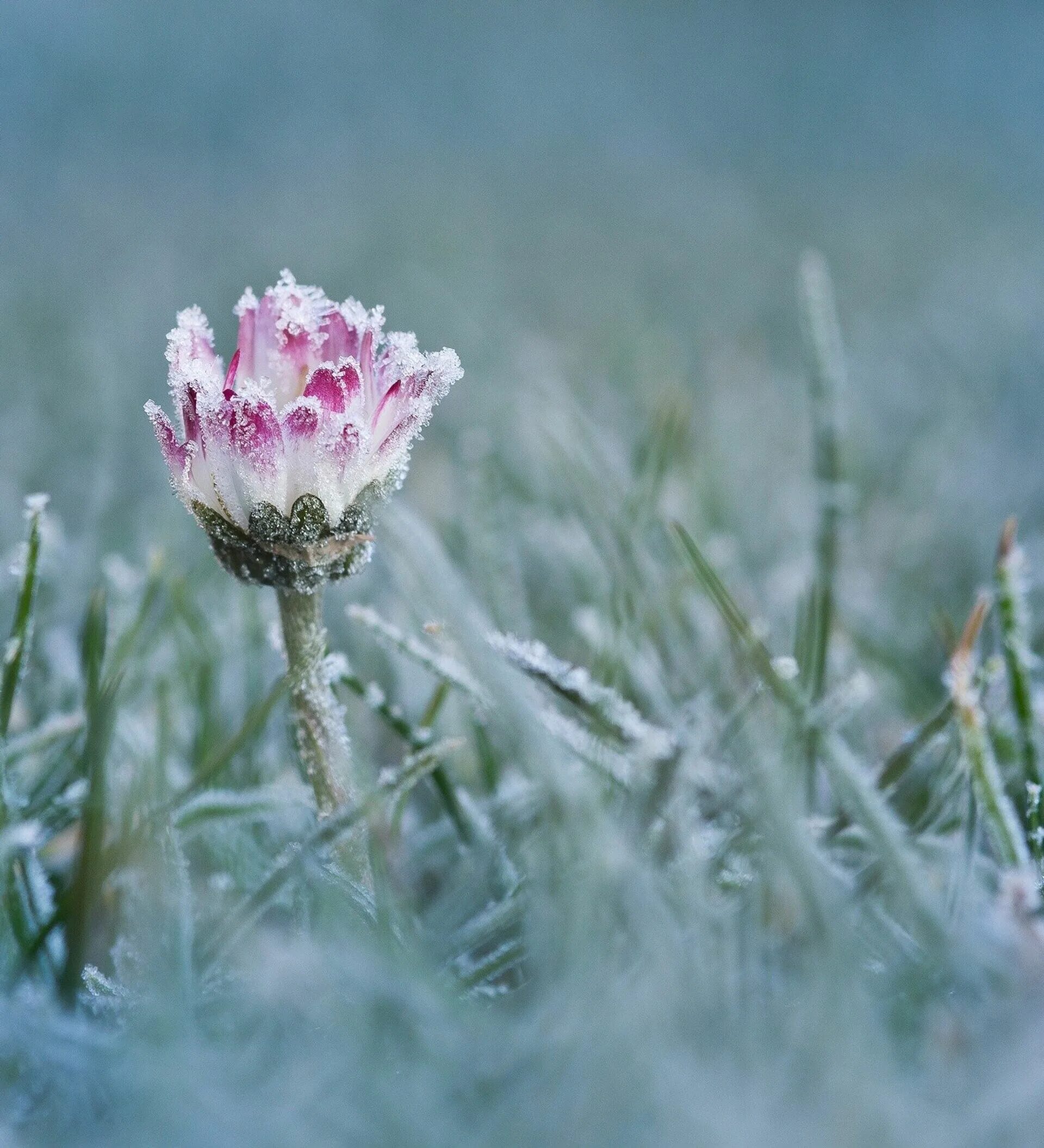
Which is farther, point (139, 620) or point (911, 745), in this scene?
point (139, 620)

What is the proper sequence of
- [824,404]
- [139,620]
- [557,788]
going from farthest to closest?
[824,404], [139,620], [557,788]

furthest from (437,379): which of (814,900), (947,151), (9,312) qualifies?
(947,151)

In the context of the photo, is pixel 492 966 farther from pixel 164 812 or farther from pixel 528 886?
pixel 164 812

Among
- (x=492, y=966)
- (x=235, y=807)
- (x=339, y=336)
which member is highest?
(x=339, y=336)

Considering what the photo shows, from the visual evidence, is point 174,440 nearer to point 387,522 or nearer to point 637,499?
point 387,522

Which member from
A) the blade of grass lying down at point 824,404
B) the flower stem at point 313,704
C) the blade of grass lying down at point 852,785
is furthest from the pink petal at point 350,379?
the blade of grass lying down at point 824,404

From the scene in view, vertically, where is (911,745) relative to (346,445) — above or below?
below

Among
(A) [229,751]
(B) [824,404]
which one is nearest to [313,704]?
(A) [229,751]
